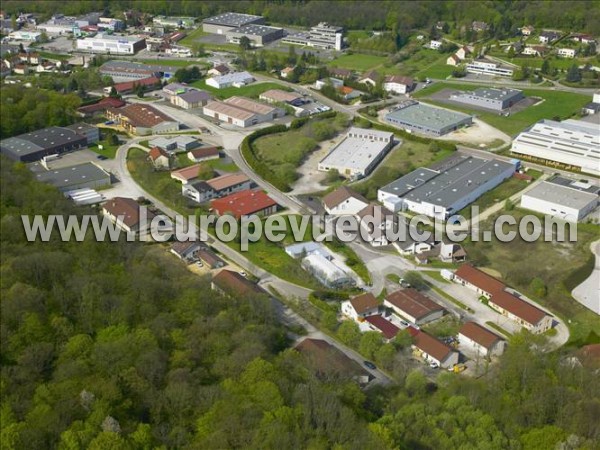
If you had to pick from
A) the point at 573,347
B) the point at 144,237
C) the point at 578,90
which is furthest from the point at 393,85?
the point at 573,347

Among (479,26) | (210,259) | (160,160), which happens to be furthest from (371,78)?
(210,259)

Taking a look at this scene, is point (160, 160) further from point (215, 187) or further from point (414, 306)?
point (414, 306)

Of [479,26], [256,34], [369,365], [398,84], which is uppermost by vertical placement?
[479,26]

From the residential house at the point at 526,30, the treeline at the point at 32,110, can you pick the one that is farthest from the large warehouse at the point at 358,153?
the residential house at the point at 526,30

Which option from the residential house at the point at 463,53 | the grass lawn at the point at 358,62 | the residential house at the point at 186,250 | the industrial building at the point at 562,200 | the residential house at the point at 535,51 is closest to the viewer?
the residential house at the point at 186,250

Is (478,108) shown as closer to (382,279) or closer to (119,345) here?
(382,279)

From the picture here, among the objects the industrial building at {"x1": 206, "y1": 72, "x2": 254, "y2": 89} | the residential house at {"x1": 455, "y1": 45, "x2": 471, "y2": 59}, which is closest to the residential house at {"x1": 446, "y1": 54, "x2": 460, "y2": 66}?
the residential house at {"x1": 455, "y1": 45, "x2": 471, "y2": 59}

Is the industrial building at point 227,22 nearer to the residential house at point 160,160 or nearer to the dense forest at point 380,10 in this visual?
the dense forest at point 380,10
